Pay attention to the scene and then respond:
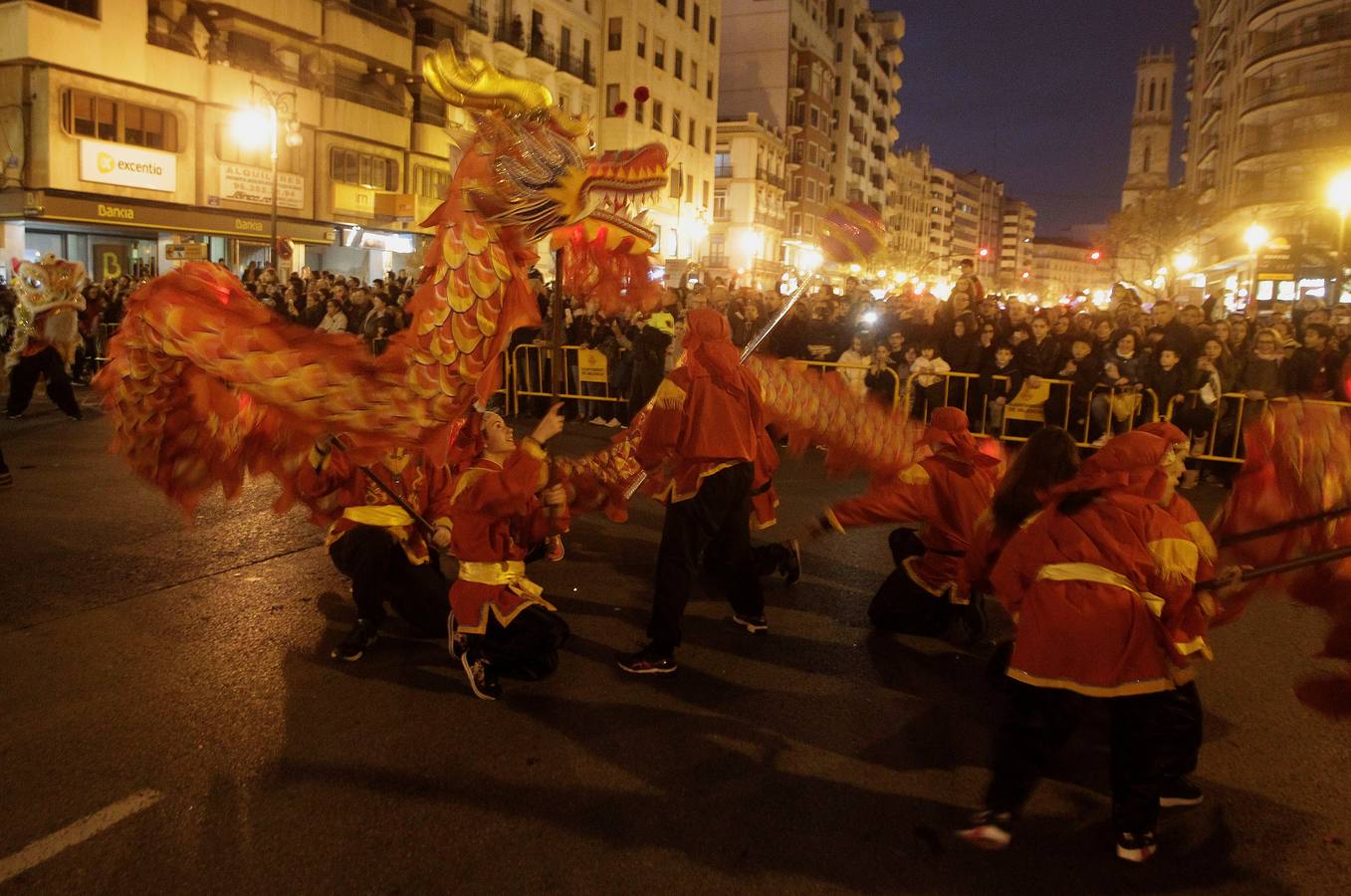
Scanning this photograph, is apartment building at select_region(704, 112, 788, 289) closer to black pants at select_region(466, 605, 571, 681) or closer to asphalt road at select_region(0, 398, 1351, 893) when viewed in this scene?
asphalt road at select_region(0, 398, 1351, 893)

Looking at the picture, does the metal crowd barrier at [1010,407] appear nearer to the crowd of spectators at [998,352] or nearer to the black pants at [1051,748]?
the crowd of spectators at [998,352]

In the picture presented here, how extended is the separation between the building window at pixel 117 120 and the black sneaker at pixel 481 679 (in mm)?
23389

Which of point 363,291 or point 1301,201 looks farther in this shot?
point 1301,201

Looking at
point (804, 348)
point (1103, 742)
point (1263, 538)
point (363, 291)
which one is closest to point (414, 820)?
point (1103, 742)

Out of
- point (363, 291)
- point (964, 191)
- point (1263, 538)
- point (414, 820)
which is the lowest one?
point (414, 820)

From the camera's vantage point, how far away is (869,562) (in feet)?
22.7

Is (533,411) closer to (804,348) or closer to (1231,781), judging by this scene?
(804,348)

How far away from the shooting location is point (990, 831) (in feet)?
10.4

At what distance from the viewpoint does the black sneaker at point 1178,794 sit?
362 cm

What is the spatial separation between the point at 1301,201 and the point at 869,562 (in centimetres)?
4747

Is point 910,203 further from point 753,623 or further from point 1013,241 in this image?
point 753,623

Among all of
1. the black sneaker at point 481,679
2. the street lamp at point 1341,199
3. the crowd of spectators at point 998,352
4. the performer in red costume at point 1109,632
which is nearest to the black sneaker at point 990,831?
the performer in red costume at point 1109,632

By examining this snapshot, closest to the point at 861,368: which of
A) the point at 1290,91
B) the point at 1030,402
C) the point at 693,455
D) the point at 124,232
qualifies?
the point at 1030,402

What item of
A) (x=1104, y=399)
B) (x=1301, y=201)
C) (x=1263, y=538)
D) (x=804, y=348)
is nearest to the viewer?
(x=1263, y=538)
